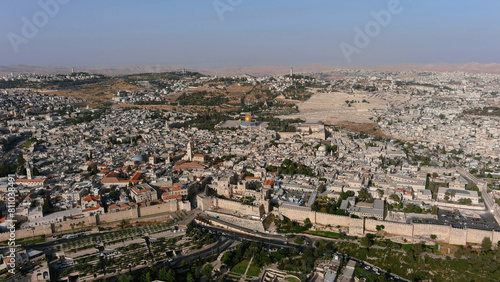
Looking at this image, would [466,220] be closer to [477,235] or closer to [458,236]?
[477,235]

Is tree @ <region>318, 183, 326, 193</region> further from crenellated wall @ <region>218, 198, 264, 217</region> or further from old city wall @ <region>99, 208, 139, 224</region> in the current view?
old city wall @ <region>99, 208, 139, 224</region>

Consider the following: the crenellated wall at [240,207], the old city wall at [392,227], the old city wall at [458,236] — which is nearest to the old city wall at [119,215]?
the crenellated wall at [240,207]

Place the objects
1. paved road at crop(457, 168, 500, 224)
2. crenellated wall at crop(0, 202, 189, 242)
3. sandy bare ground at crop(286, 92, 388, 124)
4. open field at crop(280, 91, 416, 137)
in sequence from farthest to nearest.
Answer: sandy bare ground at crop(286, 92, 388, 124) < open field at crop(280, 91, 416, 137) < paved road at crop(457, 168, 500, 224) < crenellated wall at crop(0, 202, 189, 242)

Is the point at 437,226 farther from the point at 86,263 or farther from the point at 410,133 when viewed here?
the point at 410,133

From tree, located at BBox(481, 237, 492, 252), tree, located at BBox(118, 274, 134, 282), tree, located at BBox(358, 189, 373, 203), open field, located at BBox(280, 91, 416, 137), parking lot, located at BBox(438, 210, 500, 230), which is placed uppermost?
open field, located at BBox(280, 91, 416, 137)

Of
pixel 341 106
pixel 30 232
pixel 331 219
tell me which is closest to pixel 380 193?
pixel 331 219

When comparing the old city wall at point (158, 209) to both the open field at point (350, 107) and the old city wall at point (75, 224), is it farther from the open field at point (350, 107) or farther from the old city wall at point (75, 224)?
the open field at point (350, 107)

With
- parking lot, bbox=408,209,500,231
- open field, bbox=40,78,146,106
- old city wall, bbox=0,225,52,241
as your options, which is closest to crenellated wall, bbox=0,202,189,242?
old city wall, bbox=0,225,52,241

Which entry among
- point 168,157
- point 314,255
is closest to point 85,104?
point 168,157
